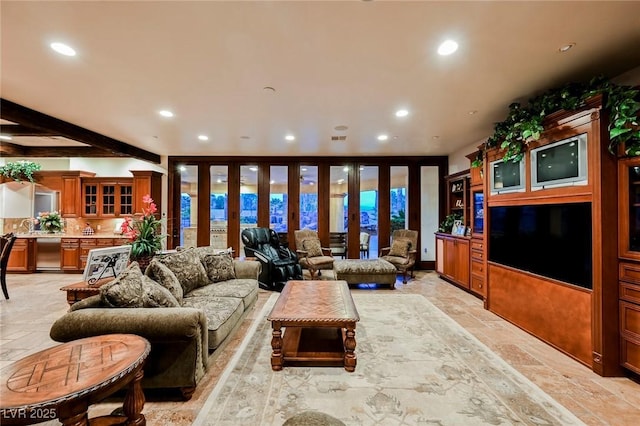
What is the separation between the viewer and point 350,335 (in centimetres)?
244

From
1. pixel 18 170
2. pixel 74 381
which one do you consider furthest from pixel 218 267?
pixel 18 170

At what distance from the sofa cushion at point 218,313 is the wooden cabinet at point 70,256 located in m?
5.31

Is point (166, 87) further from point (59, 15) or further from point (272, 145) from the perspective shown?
point (272, 145)

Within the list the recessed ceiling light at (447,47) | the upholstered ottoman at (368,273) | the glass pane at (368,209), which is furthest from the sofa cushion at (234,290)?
the glass pane at (368,209)

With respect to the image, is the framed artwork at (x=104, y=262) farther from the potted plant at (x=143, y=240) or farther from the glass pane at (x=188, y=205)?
the glass pane at (x=188, y=205)

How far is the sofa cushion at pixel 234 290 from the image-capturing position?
10.3 ft

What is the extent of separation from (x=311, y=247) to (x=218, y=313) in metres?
3.62

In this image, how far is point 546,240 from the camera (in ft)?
9.73

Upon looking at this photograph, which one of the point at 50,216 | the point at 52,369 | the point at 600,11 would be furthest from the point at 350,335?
the point at 50,216

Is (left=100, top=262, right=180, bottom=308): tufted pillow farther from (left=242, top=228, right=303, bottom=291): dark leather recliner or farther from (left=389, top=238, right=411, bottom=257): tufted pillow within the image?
(left=389, top=238, right=411, bottom=257): tufted pillow

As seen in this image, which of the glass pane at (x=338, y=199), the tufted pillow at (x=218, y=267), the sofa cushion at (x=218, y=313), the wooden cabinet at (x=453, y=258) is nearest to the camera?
the sofa cushion at (x=218, y=313)

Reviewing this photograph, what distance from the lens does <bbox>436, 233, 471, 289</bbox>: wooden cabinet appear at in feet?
16.1

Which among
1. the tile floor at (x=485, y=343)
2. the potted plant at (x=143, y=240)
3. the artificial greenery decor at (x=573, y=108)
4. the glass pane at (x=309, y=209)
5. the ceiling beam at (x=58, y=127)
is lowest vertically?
the tile floor at (x=485, y=343)

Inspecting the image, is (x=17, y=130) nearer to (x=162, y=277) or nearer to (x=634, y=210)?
(x=162, y=277)
